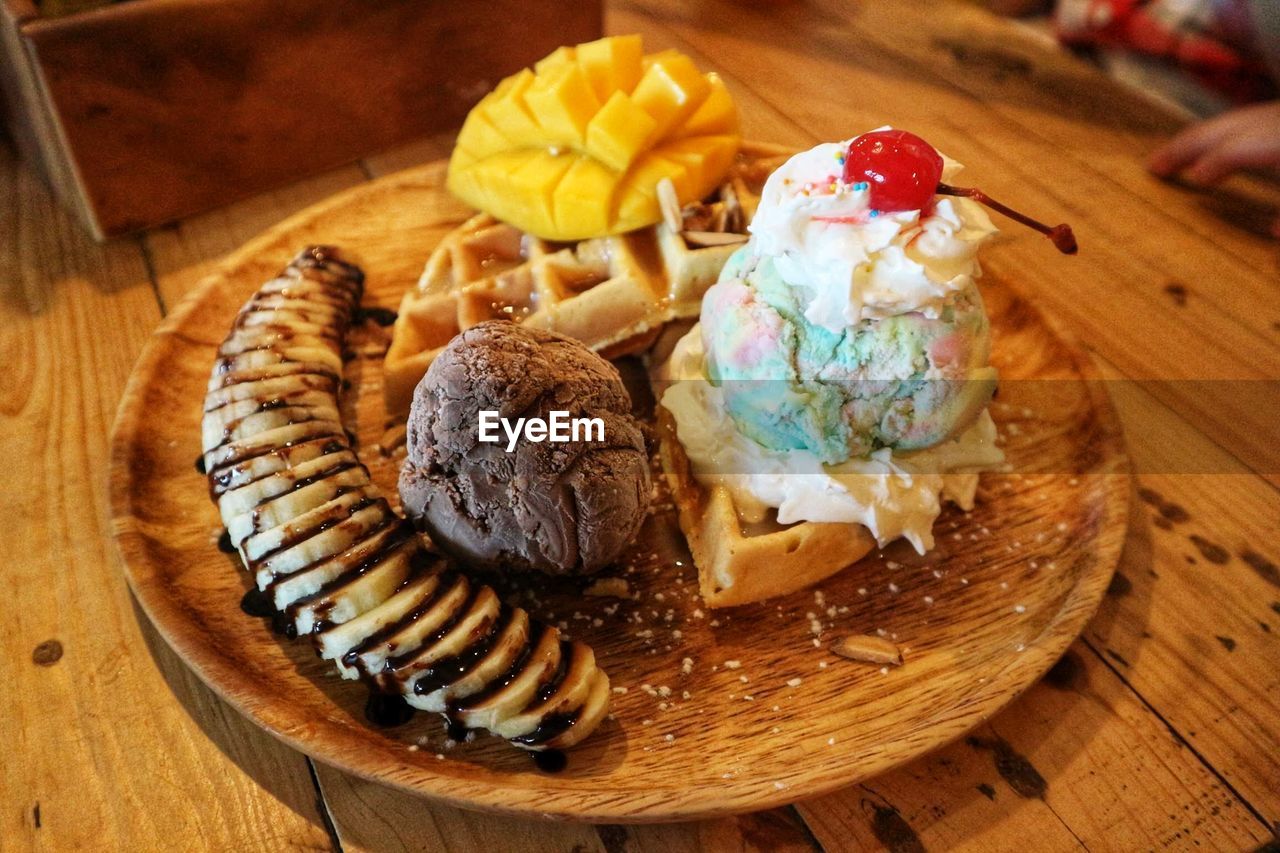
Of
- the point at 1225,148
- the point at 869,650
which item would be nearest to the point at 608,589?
the point at 869,650

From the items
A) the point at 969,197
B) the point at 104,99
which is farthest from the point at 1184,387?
the point at 104,99

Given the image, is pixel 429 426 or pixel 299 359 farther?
pixel 299 359

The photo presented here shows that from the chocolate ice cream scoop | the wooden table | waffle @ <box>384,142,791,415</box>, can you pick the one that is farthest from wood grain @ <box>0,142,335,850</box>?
waffle @ <box>384,142,791,415</box>

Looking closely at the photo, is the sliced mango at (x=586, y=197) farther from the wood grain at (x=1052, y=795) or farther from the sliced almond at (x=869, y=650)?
the wood grain at (x=1052, y=795)

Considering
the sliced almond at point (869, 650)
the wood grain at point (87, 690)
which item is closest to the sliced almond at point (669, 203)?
the sliced almond at point (869, 650)

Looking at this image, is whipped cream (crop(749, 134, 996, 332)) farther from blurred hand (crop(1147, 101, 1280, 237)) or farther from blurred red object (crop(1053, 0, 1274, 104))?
blurred red object (crop(1053, 0, 1274, 104))

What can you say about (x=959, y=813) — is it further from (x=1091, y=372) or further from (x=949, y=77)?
(x=949, y=77)

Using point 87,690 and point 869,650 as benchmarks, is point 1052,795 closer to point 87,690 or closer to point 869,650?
point 869,650
